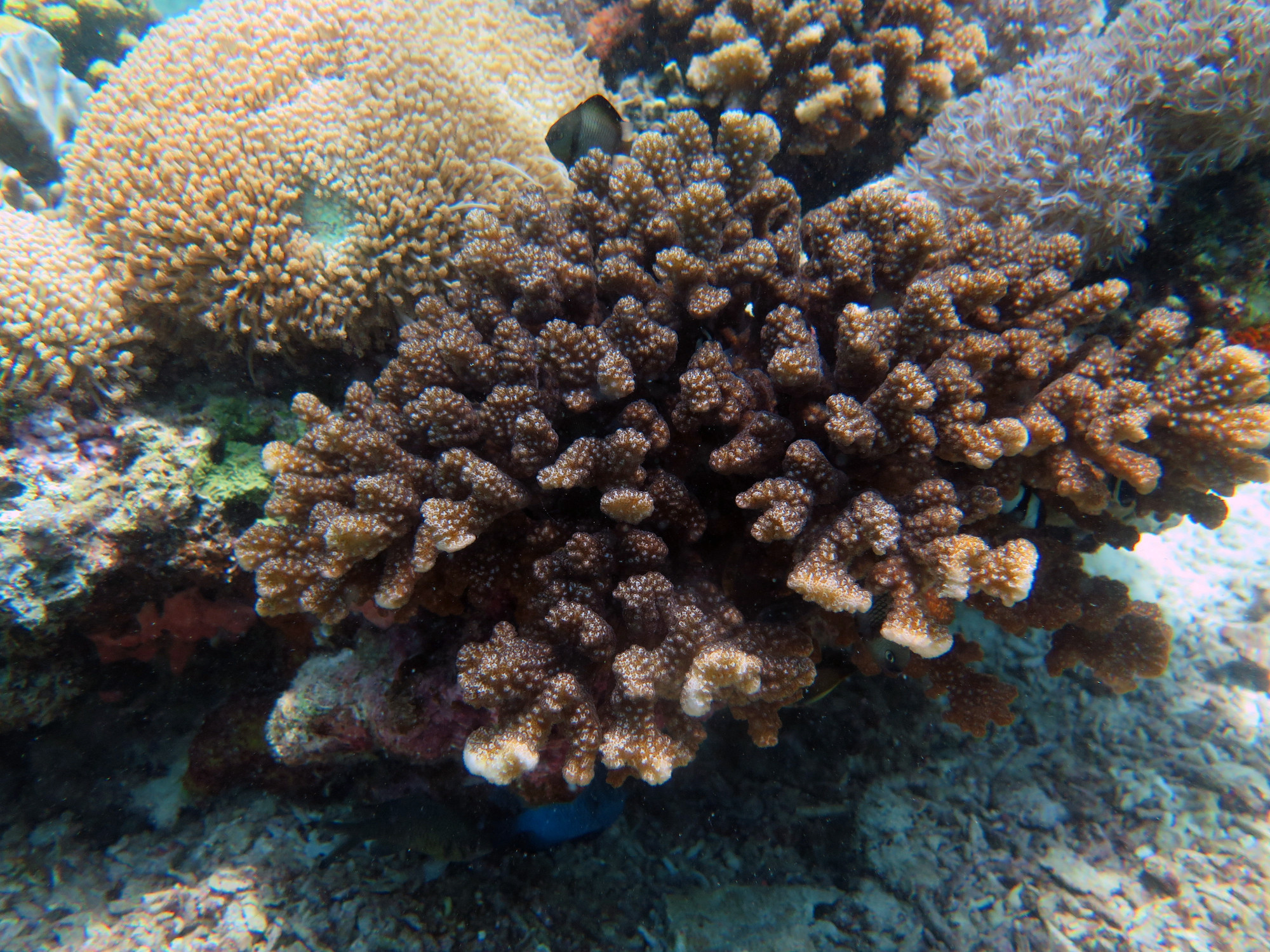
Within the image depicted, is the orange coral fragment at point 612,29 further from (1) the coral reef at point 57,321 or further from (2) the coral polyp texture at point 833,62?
(1) the coral reef at point 57,321

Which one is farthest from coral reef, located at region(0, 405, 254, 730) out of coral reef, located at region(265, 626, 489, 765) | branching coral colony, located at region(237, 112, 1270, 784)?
branching coral colony, located at region(237, 112, 1270, 784)

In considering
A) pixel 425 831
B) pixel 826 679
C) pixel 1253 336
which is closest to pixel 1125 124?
pixel 1253 336

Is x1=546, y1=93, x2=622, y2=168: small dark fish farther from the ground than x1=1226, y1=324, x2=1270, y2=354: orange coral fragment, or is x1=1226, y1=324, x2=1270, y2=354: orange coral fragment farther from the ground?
x1=546, y1=93, x2=622, y2=168: small dark fish

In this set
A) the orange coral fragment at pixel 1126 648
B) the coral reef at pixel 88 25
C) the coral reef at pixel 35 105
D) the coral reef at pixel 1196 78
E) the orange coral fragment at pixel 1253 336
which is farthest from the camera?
the coral reef at pixel 88 25

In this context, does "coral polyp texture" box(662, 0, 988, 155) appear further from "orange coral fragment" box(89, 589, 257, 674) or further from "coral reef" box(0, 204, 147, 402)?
"orange coral fragment" box(89, 589, 257, 674)

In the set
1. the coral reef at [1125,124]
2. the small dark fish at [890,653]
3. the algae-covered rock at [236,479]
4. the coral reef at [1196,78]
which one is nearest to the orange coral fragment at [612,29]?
the coral reef at [1125,124]

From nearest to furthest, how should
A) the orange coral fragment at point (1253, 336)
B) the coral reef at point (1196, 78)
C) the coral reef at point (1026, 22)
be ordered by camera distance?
the coral reef at point (1196, 78) → the orange coral fragment at point (1253, 336) → the coral reef at point (1026, 22)
